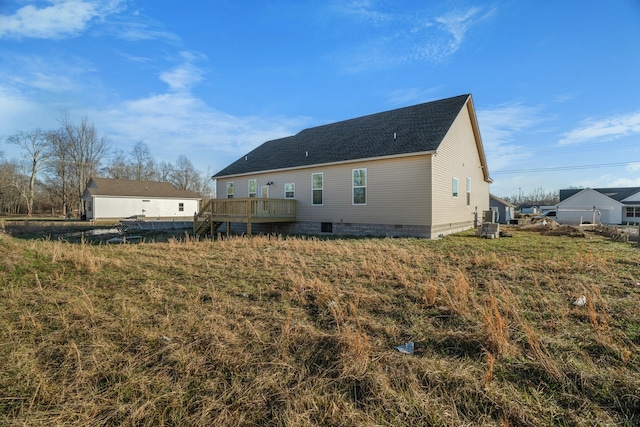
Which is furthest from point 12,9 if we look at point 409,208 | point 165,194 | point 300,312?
point 165,194

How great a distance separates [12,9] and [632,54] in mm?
17428

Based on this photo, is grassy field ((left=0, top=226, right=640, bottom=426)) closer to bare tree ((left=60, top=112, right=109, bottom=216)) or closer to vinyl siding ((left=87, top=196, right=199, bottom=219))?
vinyl siding ((left=87, top=196, right=199, bottom=219))

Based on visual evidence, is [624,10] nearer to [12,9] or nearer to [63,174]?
[12,9]

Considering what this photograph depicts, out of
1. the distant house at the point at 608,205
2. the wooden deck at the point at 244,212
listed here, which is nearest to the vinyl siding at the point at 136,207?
the wooden deck at the point at 244,212

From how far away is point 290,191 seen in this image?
1627 centimetres

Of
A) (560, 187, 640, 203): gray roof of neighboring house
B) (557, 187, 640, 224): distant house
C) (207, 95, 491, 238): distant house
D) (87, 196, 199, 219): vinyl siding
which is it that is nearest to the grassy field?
(207, 95, 491, 238): distant house

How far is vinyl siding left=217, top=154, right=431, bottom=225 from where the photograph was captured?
11953 mm

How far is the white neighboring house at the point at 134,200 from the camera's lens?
31766mm

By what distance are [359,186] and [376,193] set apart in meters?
0.93

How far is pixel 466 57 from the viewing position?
476 inches

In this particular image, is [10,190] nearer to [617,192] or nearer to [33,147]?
[33,147]

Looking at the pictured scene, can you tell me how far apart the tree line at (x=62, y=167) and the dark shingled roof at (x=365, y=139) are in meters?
32.1

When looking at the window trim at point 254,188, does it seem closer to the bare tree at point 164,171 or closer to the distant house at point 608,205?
the distant house at point 608,205

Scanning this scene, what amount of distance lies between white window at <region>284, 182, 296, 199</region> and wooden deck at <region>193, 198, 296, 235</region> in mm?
672
